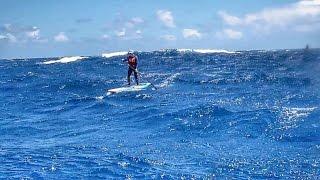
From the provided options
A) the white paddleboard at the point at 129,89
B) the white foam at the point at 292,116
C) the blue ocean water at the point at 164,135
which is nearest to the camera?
the blue ocean water at the point at 164,135

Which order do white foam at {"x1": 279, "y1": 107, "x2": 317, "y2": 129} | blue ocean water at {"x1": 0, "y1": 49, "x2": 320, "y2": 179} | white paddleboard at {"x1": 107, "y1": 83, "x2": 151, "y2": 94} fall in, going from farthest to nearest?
white paddleboard at {"x1": 107, "y1": 83, "x2": 151, "y2": 94}, white foam at {"x1": 279, "y1": 107, "x2": 317, "y2": 129}, blue ocean water at {"x1": 0, "y1": 49, "x2": 320, "y2": 179}

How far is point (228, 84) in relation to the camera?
37.2m

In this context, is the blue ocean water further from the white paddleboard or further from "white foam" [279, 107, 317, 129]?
the white paddleboard

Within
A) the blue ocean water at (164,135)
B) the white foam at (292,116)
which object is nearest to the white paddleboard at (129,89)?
the blue ocean water at (164,135)

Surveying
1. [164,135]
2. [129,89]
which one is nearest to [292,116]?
[164,135]

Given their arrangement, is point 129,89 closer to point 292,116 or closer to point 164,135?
point 292,116

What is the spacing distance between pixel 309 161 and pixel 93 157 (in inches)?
286

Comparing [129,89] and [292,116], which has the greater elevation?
[129,89]

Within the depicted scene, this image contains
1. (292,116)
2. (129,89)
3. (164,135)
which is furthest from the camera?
(129,89)

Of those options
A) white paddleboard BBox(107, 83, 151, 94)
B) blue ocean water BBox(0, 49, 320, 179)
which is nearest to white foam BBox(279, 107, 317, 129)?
blue ocean water BBox(0, 49, 320, 179)

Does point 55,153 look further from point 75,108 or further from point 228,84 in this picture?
point 228,84

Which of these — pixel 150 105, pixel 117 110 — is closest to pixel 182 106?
pixel 150 105

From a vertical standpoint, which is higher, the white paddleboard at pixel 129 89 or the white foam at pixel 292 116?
the white paddleboard at pixel 129 89

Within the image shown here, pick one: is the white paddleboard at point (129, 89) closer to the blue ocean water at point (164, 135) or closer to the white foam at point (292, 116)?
the blue ocean water at point (164, 135)
